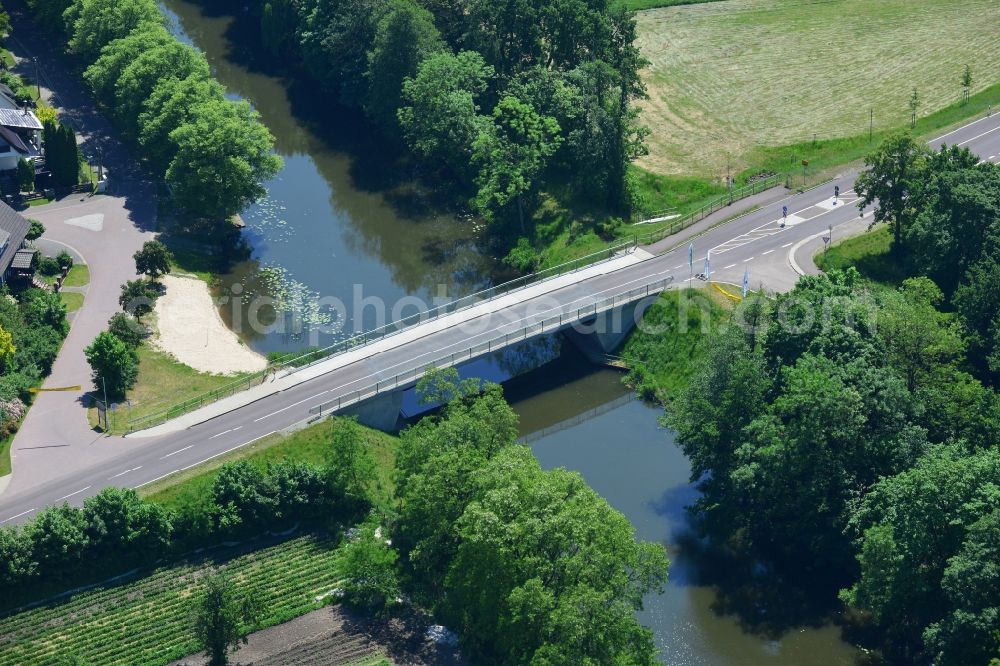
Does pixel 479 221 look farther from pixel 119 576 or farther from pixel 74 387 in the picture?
pixel 119 576

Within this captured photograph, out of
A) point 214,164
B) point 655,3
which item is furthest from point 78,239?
point 655,3

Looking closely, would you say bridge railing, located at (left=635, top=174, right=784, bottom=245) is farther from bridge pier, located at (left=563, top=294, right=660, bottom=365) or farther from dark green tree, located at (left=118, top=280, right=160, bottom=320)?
dark green tree, located at (left=118, top=280, right=160, bottom=320)

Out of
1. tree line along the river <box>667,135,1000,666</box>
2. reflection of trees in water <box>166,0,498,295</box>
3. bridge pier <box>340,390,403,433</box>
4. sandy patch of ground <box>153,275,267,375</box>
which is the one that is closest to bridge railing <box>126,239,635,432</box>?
sandy patch of ground <box>153,275,267,375</box>

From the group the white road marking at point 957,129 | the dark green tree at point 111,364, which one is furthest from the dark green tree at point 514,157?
the dark green tree at point 111,364

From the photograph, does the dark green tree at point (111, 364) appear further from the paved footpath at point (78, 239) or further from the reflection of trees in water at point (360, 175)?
the reflection of trees in water at point (360, 175)

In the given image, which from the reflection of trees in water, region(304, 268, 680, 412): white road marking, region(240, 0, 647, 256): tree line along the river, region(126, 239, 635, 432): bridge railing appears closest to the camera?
region(126, 239, 635, 432): bridge railing

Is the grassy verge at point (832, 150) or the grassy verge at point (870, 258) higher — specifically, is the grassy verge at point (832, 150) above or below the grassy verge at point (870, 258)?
above
